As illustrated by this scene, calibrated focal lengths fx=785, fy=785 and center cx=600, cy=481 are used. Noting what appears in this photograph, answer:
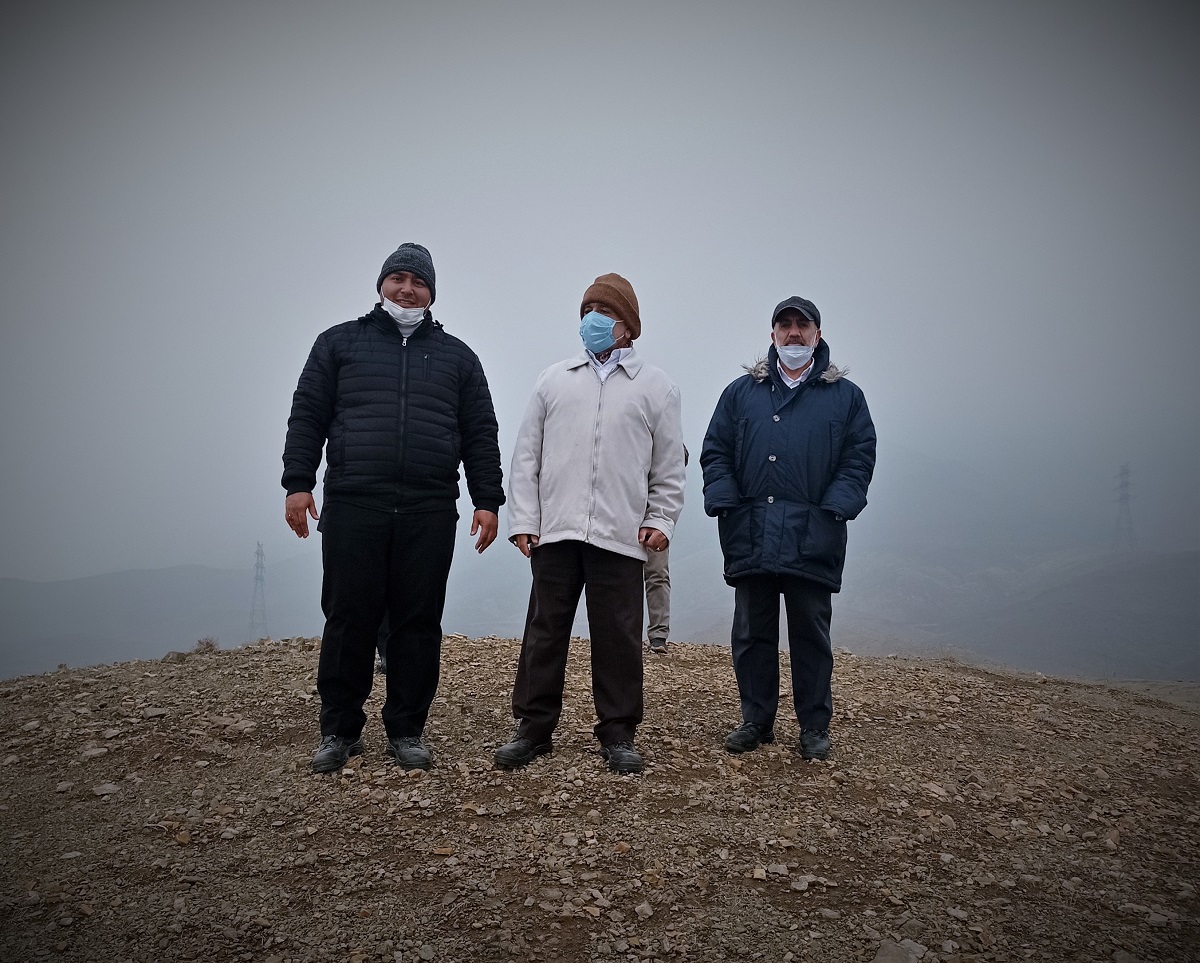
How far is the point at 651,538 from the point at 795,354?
1534 mm

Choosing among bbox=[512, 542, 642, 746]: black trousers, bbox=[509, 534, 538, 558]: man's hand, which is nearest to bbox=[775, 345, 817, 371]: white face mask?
bbox=[512, 542, 642, 746]: black trousers

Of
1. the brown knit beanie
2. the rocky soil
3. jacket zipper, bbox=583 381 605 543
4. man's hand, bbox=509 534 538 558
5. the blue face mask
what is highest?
the brown knit beanie

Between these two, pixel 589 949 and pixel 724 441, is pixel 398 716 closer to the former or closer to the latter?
pixel 589 949

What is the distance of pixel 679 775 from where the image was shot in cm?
448

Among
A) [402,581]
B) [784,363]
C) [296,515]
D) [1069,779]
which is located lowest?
[1069,779]

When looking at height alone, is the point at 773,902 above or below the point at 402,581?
below

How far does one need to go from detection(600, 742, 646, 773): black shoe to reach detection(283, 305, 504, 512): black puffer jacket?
5.07 ft

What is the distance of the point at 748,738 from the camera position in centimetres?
496

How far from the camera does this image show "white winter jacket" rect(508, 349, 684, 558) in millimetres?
4422

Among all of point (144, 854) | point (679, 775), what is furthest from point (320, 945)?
point (679, 775)

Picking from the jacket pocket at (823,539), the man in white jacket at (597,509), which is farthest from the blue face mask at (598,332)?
the jacket pocket at (823,539)

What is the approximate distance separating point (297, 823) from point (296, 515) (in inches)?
62.7

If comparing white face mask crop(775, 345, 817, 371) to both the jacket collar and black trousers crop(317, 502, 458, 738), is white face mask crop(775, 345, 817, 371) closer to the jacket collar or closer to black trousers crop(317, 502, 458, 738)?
the jacket collar

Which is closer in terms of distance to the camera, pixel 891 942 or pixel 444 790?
pixel 891 942
